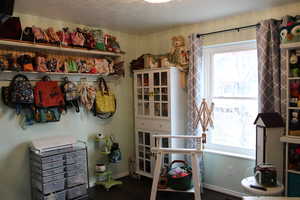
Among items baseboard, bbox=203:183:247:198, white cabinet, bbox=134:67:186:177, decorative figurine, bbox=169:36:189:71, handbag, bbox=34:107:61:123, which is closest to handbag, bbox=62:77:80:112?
handbag, bbox=34:107:61:123

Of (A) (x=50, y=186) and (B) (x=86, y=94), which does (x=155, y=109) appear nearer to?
(B) (x=86, y=94)

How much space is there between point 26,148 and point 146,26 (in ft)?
7.72

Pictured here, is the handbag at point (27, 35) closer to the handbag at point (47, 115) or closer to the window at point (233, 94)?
the handbag at point (47, 115)

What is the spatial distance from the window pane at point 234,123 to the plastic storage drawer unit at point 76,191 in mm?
1902

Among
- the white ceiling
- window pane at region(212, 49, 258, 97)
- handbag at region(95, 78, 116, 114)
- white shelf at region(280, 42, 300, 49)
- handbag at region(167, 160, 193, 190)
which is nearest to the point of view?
white shelf at region(280, 42, 300, 49)

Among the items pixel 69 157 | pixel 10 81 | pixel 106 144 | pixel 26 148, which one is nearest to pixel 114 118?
pixel 106 144

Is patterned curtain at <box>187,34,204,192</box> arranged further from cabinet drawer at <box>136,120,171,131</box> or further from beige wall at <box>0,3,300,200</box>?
cabinet drawer at <box>136,120,171,131</box>

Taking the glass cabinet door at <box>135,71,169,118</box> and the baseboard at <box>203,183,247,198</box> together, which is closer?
the baseboard at <box>203,183,247,198</box>

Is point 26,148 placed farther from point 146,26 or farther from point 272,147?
point 272,147

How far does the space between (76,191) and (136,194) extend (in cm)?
81

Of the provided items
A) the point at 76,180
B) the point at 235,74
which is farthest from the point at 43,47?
the point at 235,74

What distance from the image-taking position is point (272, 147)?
2539 millimetres

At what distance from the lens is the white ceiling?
2.63 metres

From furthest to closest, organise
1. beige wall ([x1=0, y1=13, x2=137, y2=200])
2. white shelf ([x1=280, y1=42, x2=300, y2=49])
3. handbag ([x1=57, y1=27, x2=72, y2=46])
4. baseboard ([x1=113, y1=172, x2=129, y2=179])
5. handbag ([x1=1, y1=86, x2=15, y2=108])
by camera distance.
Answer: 1. baseboard ([x1=113, y1=172, x2=129, y2=179])
2. handbag ([x1=57, y1=27, x2=72, y2=46])
3. beige wall ([x1=0, y1=13, x2=137, y2=200])
4. handbag ([x1=1, y1=86, x2=15, y2=108])
5. white shelf ([x1=280, y1=42, x2=300, y2=49])
